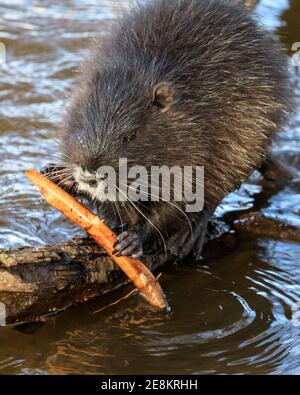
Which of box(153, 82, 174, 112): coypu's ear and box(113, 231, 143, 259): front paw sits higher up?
box(153, 82, 174, 112): coypu's ear

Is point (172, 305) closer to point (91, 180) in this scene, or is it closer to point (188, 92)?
point (91, 180)

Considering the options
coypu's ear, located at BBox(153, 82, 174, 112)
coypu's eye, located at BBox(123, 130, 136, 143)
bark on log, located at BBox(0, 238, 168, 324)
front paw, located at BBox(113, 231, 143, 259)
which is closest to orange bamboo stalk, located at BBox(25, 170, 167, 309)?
front paw, located at BBox(113, 231, 143, 259)

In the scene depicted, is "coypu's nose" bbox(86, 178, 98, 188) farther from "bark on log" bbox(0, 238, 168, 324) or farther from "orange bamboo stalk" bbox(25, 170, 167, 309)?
"bark on log" bbox(0, 238, 168, 324)

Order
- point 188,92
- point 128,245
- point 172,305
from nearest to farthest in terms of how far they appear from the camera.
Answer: point 128,245, point 172,305, point 188,92

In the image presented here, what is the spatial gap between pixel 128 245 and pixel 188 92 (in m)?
1.04

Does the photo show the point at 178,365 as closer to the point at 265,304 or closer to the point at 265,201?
the point at 265,304

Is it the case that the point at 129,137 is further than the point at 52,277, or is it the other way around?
the point at 129,137

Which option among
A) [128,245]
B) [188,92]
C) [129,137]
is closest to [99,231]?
[128,245]

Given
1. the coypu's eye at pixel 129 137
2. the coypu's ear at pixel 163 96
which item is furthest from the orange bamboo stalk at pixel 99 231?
the coypu's ear at pixel 163 96

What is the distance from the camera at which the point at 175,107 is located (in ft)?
14.8

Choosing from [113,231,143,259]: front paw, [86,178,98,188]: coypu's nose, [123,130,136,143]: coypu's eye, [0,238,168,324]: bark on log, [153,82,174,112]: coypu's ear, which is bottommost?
[0,238,168,324]: bark on log

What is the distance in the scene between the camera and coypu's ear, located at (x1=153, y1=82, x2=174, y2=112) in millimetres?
4398

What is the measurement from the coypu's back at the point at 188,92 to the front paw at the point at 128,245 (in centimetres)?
38

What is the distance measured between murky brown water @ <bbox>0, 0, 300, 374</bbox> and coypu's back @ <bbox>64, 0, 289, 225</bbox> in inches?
21.1
